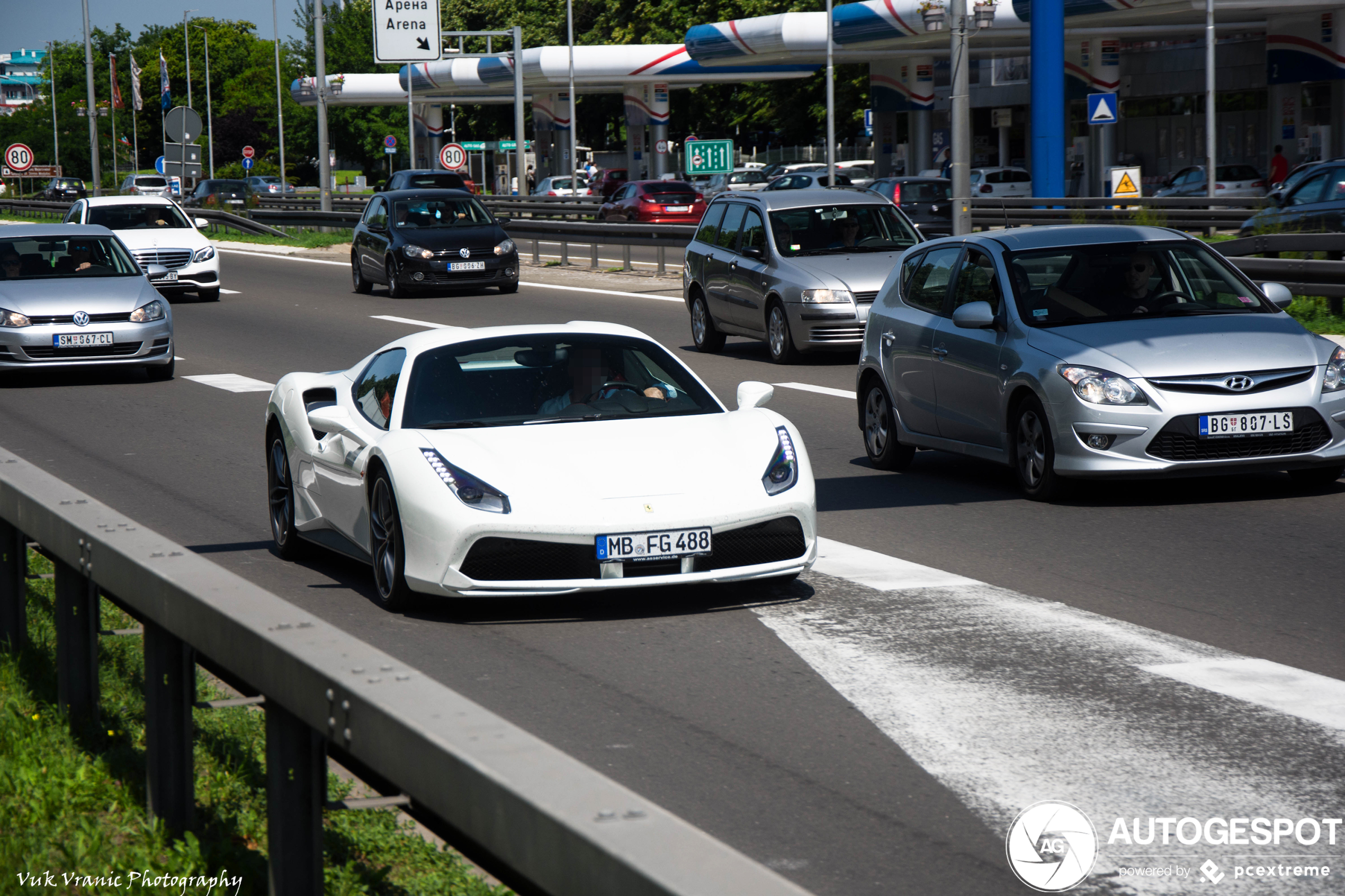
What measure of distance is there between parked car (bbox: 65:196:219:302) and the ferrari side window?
21.1 m

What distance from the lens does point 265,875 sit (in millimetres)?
4059

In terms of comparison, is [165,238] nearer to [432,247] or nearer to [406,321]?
[432,247]

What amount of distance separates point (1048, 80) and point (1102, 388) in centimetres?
2724

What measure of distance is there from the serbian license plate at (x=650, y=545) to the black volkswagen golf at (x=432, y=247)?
22718 millimetres

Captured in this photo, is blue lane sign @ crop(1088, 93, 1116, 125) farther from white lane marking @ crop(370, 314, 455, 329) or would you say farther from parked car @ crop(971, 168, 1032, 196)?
parked car @ crop(971, 168, 1032, 196)

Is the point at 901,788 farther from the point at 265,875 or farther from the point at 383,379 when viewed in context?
the point at 383,379

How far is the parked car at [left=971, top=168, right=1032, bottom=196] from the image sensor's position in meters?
51.8

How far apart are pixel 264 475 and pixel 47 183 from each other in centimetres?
10022

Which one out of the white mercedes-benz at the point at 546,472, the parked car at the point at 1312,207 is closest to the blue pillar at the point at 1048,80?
the parked car at the point at 1312,207

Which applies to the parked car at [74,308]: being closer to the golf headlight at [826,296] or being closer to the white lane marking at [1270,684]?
the golf headlight at [826,296]

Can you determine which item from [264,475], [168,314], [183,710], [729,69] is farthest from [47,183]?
[183,710]

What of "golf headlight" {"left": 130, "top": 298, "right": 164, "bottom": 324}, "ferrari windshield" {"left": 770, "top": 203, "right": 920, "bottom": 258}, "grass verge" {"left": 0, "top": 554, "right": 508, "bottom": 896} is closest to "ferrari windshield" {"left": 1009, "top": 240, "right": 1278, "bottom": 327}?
"grass verge" {"left": 0, "top": 554, "right": 508, "bottom": 896}

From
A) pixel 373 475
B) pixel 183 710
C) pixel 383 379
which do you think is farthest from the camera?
pixel 383 379

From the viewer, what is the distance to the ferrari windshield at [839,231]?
63.3 ft
